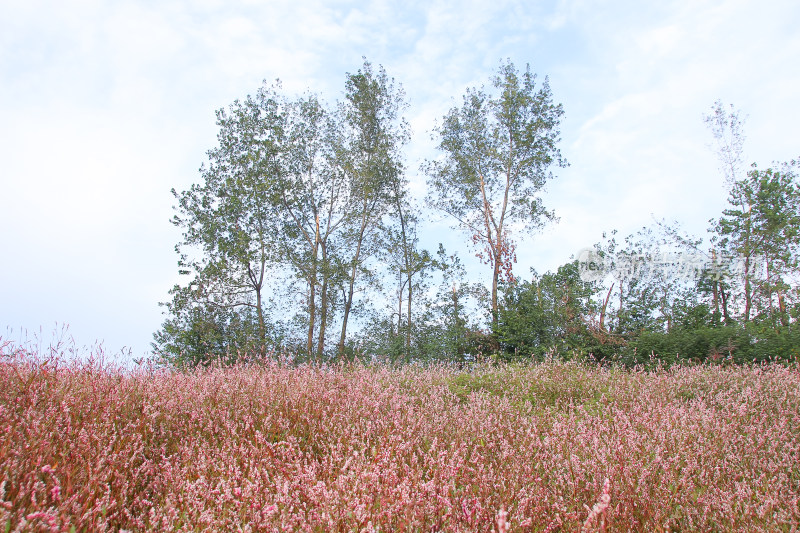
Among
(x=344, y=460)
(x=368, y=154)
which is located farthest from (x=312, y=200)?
(x=344, y=460)

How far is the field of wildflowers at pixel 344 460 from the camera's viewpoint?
2.85 metres

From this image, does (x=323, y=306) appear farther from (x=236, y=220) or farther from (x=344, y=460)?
(x=344, y=460)

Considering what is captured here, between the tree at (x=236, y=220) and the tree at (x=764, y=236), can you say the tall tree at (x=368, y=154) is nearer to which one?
the tree at (x=236, y=220)

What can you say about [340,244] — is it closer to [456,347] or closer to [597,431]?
[456,347]

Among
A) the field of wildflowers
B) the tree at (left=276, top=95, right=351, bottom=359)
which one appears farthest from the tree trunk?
the field of wildflowers

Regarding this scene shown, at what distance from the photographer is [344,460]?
400cm

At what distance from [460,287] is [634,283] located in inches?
449

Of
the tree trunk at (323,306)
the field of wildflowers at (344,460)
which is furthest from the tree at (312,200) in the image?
the field of wildflowers at (344,460)

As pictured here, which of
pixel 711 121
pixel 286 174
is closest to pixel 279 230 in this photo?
pixel 286 174

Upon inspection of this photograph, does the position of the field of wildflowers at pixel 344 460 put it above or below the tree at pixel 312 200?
below

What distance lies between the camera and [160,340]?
63.2 ft

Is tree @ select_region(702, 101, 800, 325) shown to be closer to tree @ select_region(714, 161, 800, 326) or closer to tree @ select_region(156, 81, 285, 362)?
tree @ select_region(714, 161, 800, 326)

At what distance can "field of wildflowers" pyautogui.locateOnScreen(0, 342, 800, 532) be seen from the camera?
2850 millimetres

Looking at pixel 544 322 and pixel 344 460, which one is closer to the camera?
pixel 344 460
